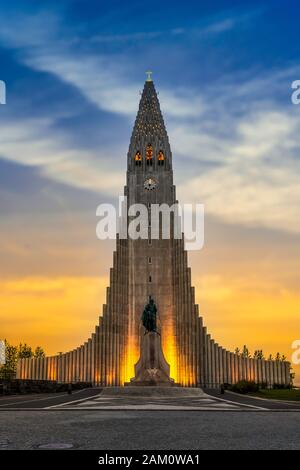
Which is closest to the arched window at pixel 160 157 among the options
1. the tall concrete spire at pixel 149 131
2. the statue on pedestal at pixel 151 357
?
the tall concrete spire at pixel 149 131

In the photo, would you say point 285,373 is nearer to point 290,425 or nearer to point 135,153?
point 135,153

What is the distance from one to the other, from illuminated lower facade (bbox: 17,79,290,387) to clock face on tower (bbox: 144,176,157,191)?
0.61m

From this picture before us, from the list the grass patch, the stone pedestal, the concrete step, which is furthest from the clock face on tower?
the grass patch

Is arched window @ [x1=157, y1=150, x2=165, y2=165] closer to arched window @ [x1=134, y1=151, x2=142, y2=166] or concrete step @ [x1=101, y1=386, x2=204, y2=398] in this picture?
arched window @ [x1=134, y1=151, x2=142, y2=166]

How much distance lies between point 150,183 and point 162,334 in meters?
22.0

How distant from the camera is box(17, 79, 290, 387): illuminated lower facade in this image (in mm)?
62969

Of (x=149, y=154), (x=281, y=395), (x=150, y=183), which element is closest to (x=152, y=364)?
(x=281, y=395)

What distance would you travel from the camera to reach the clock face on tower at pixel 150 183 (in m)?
72.3

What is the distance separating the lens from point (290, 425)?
11.2 metres

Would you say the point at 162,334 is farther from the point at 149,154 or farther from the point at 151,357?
the point at 149,154

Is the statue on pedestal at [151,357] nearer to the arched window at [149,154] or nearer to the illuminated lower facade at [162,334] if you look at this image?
the illuminated lower facade at [162,334]

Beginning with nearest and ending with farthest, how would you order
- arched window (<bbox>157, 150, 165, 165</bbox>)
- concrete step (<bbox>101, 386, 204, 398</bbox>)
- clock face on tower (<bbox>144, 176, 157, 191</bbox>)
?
concrete step (<bbox>101, 386, 204, 398</bbox>) → clock face on tower (<bbox>144, 176, 157, 191</bbox>) → arched window (<bbox>157, 150, 165, 165</bbox>)

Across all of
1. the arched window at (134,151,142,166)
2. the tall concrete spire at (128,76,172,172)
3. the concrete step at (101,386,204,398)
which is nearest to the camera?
the concrete step at (101,386,204,398)

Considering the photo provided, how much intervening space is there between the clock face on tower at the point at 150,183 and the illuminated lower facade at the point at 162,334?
606 millimetres
